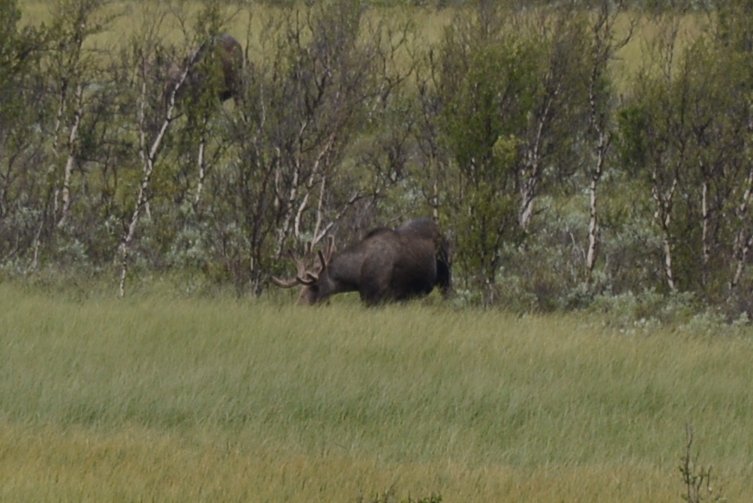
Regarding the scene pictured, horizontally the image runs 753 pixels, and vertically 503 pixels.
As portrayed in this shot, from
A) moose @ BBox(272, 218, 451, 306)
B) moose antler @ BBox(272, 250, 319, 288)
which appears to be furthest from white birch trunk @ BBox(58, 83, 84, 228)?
moose @ BBox(272, 218, 451, 306)

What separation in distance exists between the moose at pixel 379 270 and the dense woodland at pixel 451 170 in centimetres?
55

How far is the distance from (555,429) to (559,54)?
10.4 meters

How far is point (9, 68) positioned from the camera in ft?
61.5

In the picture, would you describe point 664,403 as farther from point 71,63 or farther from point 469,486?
point 71,63

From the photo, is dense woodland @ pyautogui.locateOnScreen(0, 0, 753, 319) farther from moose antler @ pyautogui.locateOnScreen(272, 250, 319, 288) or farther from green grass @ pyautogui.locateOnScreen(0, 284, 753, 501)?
green grass @ pyautogui.locateOnScreen(0, 284, 753, 501)

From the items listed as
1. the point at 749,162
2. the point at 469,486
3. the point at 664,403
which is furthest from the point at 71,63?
the point at 469,486

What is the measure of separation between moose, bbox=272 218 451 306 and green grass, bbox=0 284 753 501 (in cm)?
167

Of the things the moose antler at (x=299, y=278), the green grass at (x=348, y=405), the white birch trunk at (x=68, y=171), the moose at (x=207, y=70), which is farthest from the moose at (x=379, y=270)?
the white birch trunk at (x=68, y=171)

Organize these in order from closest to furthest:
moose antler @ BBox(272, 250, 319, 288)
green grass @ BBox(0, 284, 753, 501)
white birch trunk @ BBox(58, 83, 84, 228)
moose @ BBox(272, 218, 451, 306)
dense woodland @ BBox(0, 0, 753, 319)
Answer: green grass @ BBox(0, 284, 753, 501), moose antler @ BBox(272, 250, 319, 288), moose @ BBox(272, 218, 451, 306), dense woodland @ BBox(0, 0, 753, 319), white birch trunk @ BBox(58, 83, 84, 228)

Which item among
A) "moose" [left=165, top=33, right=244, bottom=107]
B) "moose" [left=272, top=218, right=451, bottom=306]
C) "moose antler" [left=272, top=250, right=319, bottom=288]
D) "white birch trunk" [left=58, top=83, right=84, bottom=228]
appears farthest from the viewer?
"white birch trunk" [left=58, top=83, right=84, bottom=228]

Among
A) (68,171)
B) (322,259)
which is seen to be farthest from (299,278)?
(68,171)

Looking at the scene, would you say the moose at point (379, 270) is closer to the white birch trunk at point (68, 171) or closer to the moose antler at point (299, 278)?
the moose antler at point (299, 278)

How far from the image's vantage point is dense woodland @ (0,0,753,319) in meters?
17.5

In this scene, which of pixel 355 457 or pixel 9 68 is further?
pixel 9 68
